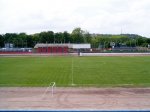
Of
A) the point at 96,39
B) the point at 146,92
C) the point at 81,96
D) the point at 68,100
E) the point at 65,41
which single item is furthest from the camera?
the point at 96,39

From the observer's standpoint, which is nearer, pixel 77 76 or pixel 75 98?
pixel 75 98

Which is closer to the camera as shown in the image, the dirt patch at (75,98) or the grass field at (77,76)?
the dirt patch at (75,98)

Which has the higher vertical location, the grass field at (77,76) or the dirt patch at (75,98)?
the dirt patch at (75,98)

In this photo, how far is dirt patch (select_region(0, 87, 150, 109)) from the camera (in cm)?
1514

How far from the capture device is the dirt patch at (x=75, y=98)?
1514 cm

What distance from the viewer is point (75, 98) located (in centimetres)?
1728

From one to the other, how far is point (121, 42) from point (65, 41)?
44.9 metres

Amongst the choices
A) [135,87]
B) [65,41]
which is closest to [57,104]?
[135,87]

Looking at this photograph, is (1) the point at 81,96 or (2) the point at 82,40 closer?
(1) the point at 81,96

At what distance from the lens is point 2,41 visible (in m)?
168

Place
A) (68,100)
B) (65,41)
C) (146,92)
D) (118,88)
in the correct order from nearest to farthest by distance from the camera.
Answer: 1. (68,100)
2. (146,92)
3. (118,88)
4. (65,41)

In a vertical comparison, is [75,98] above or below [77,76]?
above

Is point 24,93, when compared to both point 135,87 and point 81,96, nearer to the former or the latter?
point 81,96

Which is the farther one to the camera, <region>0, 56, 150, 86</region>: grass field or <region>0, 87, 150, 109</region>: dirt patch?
<region>0, 56, 150, 86</region>: grass field
